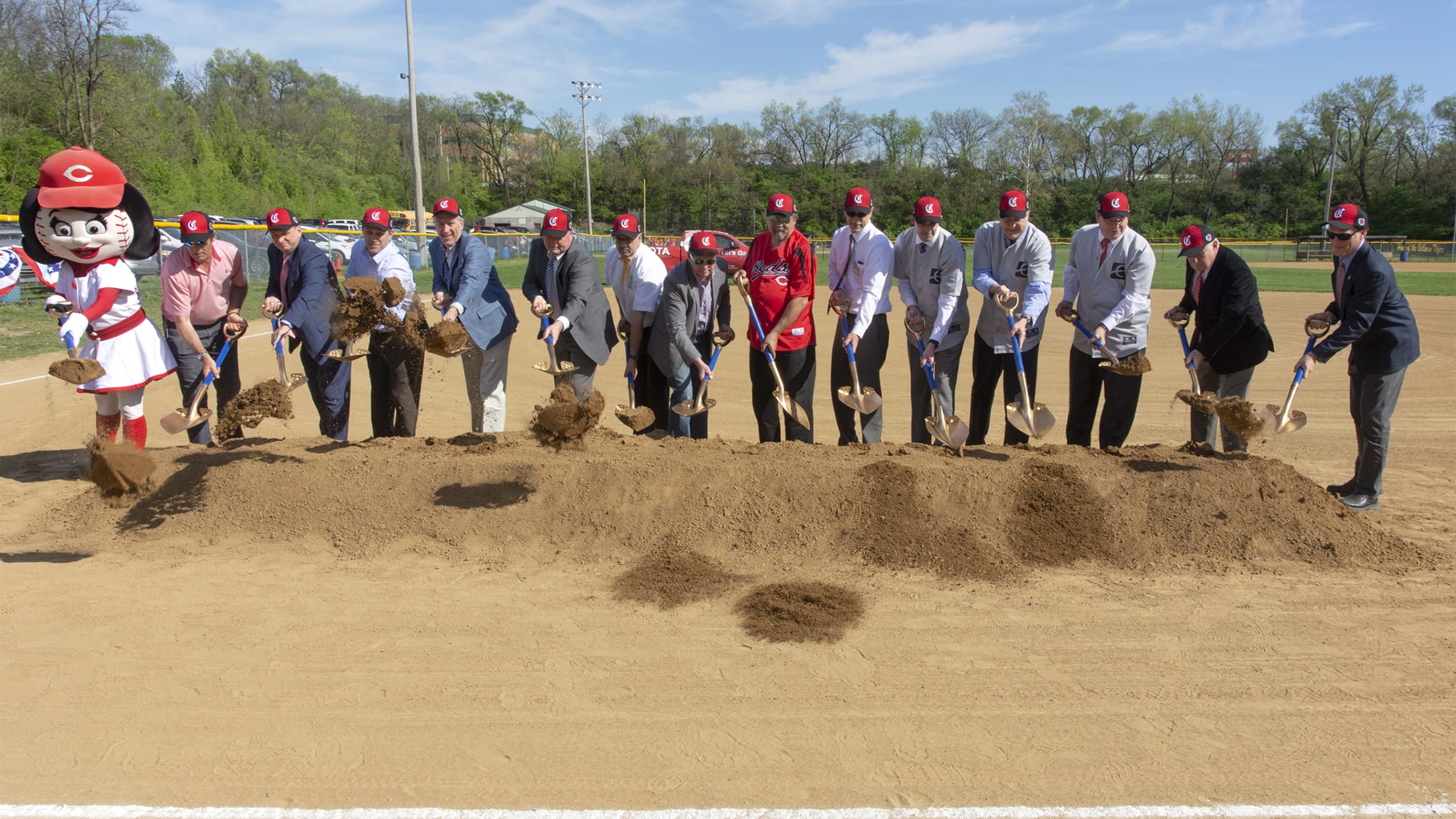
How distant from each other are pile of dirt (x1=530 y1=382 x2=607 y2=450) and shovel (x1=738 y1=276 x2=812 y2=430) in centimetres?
121

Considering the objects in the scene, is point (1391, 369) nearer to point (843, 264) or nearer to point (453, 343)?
point (843, 264)

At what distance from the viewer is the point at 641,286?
6.40 metres

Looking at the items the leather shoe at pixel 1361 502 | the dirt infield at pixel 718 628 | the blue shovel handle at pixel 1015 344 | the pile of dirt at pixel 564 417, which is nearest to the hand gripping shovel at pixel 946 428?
the dirt infield at pixel 718 628

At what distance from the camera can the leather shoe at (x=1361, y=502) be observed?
5.78 metres

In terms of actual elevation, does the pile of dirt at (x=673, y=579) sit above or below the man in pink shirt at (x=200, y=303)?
below

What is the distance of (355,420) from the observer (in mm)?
8930

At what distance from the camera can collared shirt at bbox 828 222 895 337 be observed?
6.26m

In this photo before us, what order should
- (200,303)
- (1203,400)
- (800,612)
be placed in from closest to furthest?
(800,612) → (1203,400) → (200,303)

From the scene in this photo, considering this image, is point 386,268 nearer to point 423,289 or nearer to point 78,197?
point 78,197

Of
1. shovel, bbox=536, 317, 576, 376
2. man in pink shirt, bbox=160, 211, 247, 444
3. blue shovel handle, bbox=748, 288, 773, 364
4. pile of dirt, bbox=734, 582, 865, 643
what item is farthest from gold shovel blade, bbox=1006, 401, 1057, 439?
man in pink shirt, bbox=160, 211, 247, 444

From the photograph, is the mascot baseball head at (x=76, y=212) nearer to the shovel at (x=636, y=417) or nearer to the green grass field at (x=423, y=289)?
the green grass field at (x=423, y=289)

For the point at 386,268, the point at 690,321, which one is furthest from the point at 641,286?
the point at 386,268

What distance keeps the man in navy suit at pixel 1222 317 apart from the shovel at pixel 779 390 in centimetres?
257

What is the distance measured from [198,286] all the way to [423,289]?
1591 centimetres
